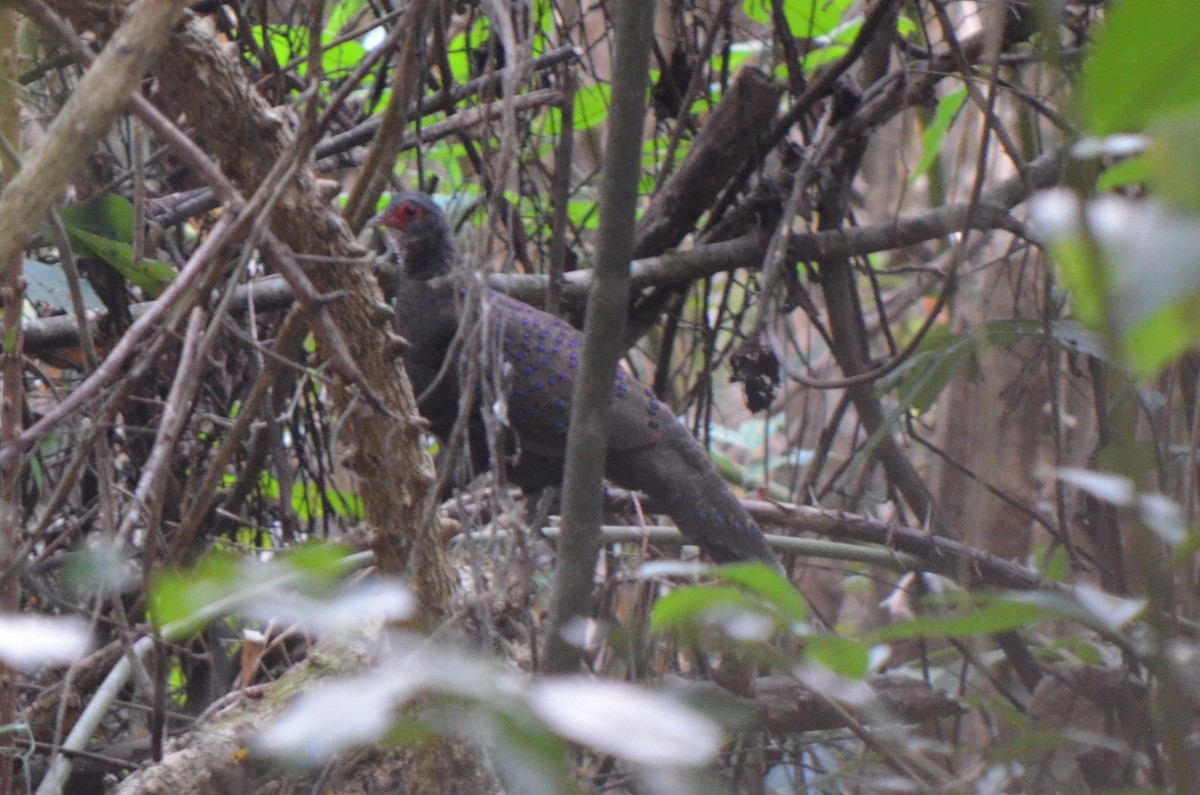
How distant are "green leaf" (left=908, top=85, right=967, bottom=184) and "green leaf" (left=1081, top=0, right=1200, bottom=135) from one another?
9.31 feet

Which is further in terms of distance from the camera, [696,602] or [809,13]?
[809,13]

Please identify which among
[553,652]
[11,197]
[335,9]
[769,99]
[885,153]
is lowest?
[553,652]

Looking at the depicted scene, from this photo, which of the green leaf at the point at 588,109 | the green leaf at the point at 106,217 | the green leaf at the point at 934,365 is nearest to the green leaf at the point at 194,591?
the green leaf at the point at 934,365

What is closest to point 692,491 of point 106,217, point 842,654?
point 106,217

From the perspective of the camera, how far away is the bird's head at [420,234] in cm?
332

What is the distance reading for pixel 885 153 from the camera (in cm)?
758

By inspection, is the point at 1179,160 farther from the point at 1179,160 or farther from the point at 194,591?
the point at 194,591

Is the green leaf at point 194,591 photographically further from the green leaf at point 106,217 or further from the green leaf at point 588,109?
the green leaf at point 588,109

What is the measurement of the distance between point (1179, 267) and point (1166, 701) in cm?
30

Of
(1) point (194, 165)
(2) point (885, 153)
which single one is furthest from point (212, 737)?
(2) point (885, 153)

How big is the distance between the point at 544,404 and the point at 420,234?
2.14 ft

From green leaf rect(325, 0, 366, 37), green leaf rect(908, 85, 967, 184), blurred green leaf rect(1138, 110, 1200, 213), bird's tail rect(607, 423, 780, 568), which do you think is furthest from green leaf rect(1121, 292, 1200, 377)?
green leaf rect(325, 0, 366, 37)

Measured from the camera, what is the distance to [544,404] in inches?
126

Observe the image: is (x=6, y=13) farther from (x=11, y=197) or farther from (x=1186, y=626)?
(x=1186, y=626)
